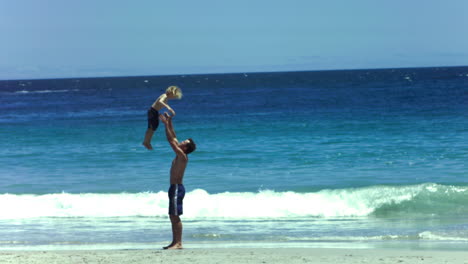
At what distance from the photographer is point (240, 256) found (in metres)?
8.97

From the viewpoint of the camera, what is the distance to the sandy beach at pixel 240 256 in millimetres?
8625

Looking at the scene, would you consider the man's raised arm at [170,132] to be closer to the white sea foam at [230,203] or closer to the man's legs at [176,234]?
the man's legs at [176,234]

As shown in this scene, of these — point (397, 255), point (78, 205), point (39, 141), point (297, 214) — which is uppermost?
point (397, 255)

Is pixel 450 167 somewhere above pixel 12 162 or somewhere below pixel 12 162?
above

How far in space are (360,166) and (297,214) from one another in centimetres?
583

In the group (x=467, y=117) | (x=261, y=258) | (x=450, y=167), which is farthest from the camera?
(x=467, y=117)

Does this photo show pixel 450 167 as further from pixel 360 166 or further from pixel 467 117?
pixel 467 117

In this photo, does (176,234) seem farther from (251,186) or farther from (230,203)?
(251,186)

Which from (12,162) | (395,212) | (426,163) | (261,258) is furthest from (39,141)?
(261,258)

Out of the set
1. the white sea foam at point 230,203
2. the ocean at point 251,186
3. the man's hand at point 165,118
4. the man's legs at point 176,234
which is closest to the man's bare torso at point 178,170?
the man's legs at point 176,234

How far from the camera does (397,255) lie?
903 centimetres

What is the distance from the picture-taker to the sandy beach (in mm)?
8625

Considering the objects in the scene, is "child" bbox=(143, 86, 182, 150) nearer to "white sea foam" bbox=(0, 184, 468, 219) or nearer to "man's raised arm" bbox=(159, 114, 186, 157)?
"man's raised arm" bbox=(159, 114, 186, 157)

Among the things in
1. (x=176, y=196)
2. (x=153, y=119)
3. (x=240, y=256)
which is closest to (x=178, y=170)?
(x=176, y=196)
